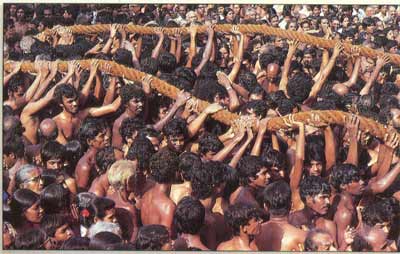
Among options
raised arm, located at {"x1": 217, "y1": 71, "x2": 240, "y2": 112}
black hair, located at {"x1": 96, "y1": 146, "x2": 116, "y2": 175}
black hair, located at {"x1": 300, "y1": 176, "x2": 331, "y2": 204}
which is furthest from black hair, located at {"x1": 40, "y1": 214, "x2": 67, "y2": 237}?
raised arm, located at {"x1": 217, "y1": 71, "x2": 240, "y2": 112}

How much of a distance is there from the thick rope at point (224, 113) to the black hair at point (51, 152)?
1173 mm

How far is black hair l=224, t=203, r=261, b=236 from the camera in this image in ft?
22.0

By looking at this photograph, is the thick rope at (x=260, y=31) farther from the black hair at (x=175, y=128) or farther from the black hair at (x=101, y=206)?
the black hair at (x=101, y=206)

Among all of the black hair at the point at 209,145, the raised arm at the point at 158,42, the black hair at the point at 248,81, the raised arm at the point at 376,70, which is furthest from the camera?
the raised arm at the point at 158,42

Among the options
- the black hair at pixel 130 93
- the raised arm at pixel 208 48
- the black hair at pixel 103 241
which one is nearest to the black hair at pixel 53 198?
the black hair at pixel 103 241

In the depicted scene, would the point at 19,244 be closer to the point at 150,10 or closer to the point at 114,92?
the point at 114,92

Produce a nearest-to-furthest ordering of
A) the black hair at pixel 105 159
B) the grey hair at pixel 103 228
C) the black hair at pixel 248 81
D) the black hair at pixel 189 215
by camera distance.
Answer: the black hair at pixel 189 215 → the grey hair at pixel 103 228 → the black hair at pixel 105 159 → the black hair at pixel 248 81

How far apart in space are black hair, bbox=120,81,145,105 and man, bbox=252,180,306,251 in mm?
1705

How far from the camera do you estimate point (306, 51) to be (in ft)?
31.6

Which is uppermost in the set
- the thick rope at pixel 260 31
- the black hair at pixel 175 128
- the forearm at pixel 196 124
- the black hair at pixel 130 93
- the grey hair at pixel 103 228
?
the thick rope at pixel 260 31

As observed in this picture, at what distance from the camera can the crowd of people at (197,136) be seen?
705cm

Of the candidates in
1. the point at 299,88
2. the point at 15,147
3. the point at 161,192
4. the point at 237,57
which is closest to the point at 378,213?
the point at 161,192

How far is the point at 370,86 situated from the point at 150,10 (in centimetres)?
246

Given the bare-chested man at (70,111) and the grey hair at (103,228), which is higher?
Result: the bare-chested man at (70,111)
